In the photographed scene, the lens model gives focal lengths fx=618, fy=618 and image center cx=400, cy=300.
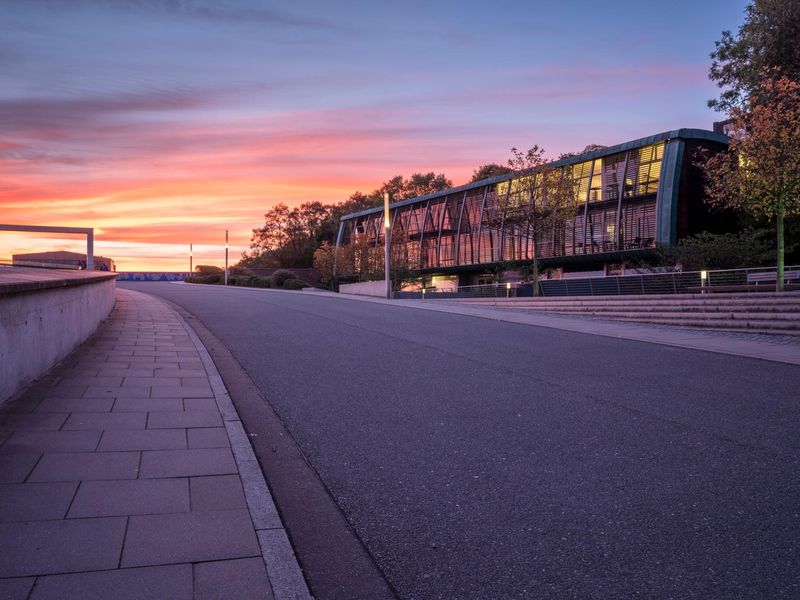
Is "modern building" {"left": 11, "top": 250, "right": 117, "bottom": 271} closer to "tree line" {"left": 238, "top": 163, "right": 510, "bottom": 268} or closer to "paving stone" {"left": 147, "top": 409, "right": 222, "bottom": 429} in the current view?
"paving stone" {"left": 147, "top": 409, "right": 222, "bottom": 429}

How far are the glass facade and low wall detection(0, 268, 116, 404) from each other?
84.4 feet

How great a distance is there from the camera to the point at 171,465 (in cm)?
446

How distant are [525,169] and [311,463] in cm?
3136

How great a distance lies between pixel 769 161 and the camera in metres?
16.8

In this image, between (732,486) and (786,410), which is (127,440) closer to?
(732,486)

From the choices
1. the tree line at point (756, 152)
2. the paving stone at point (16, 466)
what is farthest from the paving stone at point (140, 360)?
the tree line at point (756, 152)

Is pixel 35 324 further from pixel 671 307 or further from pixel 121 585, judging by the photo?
pixel 671 307

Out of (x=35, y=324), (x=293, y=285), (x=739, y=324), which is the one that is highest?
(x=35, y=324)

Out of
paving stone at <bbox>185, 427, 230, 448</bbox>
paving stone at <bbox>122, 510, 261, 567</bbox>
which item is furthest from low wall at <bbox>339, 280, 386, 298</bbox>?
paving stone at <bbox>122, 510, 261, 567</bbox>

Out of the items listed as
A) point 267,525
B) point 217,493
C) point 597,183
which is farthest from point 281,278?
point 267,525

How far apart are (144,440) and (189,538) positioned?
2009 millimetres

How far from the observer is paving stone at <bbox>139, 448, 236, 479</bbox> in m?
4.32

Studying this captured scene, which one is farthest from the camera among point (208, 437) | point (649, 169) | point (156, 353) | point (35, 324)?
point (649, 169)

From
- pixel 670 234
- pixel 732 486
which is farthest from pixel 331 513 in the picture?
pixel 670 234
